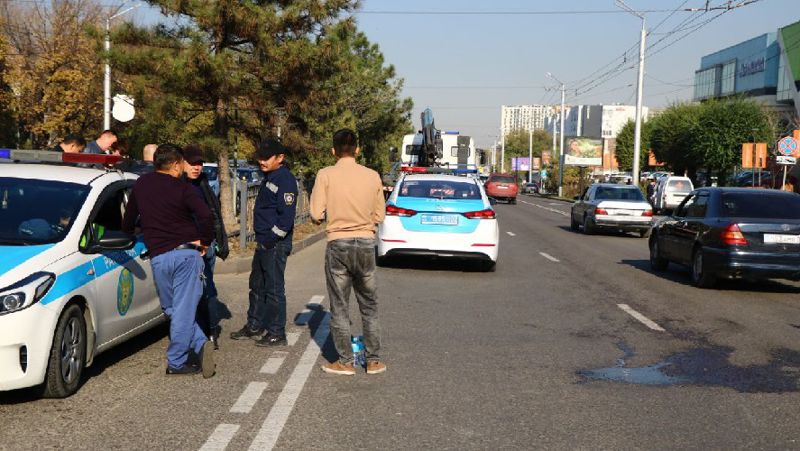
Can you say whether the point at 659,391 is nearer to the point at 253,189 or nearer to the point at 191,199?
the point at 191,199

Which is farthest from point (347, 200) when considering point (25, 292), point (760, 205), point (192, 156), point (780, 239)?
point (760, 205)

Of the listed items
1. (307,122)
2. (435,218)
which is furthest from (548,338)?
(307,122)

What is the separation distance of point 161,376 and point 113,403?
2.85 ft

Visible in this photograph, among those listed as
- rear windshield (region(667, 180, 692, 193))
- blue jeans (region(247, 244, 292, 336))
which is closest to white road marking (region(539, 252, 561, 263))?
blue jeans (region(247, 244, 292, 336))

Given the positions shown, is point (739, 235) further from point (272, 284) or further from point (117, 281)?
point (117, 281)

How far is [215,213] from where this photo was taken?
8.21 m

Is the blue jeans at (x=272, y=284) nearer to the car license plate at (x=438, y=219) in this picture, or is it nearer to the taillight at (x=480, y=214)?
the car license plate at (x=438, y=219)

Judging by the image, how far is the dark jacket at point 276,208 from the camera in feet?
26.5

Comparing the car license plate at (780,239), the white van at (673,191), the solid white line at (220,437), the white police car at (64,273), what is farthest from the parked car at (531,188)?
the solid white line at (220,437)

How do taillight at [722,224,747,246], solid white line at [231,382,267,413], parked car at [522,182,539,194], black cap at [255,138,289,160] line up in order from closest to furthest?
1. solid white line at [231,382,267,413]
2. black cap at [255,138,289,160]
3. taillight at [722,224,747,246]
4. parked car at [522,182,539,194]

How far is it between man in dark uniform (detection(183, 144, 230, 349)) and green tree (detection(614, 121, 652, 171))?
9557 centimetres

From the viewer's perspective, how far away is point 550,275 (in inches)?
593

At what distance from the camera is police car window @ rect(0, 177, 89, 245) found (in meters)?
6.68

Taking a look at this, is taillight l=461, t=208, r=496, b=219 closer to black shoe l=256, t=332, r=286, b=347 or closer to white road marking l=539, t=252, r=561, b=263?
white road marking l=539, t=252, r=561, b=263
